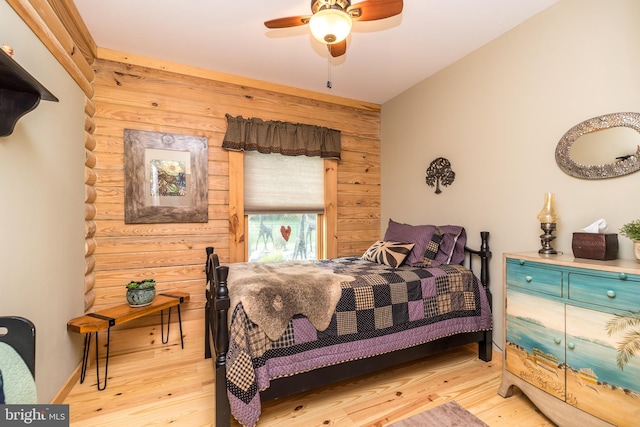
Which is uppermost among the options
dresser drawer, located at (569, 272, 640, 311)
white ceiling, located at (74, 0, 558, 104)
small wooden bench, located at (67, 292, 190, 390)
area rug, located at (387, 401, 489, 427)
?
white ceiling, located at (74, 0, 558, 104)

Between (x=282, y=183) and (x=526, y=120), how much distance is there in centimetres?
242

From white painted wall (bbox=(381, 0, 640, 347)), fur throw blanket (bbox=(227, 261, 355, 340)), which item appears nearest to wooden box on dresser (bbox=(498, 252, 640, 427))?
white painted wall (bbox=(381, 0, 640, 347))

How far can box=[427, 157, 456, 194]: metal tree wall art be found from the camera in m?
3.02

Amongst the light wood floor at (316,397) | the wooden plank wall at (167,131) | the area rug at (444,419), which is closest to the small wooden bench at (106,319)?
the light wood floor at (316,397)

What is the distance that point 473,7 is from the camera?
217 cm

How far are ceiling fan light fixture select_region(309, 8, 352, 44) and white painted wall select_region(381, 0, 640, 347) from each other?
1.61m

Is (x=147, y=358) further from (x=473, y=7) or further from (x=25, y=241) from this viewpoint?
(x=473, y=7)

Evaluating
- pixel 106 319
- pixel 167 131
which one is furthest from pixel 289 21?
pixel 106 319

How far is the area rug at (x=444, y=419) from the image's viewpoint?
1.79 metres

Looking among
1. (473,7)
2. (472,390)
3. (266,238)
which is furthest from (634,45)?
(266,238)

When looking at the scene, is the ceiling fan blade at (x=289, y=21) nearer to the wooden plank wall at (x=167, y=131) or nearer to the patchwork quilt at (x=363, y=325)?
the wooden plank wall at (x=167, y=131)

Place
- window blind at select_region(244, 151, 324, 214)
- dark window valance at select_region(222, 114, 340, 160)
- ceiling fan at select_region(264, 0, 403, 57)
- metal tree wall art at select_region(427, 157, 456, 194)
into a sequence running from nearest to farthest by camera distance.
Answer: ceiling fan at select_region(264, 0, 403, 57)
metal tree wall art at select_region(427, 157, 456, 194)
dark window valance at select_region(222, 114, 340, 160)
window blind at select_region(244, 151, 324, 214)

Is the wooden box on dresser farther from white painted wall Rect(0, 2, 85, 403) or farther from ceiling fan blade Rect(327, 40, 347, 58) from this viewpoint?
white painted wall Rect(0, 2, 85, 403)

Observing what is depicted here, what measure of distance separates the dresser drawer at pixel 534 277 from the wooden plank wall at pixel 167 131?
2.63 metres
